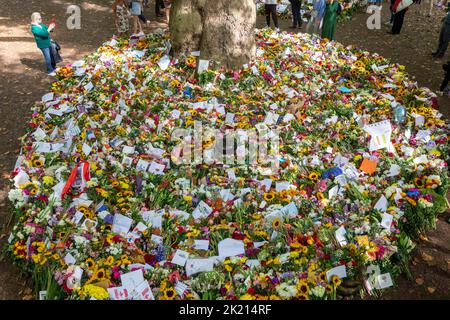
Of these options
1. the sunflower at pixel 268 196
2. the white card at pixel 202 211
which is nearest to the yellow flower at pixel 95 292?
the white card at pixel 202 211

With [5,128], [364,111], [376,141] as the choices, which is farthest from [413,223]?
[5,128]

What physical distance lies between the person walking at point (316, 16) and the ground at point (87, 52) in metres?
1.08

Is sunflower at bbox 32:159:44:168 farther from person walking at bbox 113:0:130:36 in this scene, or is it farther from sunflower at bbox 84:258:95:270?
person walking at bbox 113:0:130:36

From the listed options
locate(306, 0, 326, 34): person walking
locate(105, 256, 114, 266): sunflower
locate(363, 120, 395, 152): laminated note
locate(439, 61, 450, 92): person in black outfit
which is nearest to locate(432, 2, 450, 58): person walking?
locate(439, 61, 450, 92): person in black outfit

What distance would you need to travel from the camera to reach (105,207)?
490 centimetres

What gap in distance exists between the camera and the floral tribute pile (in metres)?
4.16

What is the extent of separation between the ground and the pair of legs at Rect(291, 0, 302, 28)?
1.32 ft

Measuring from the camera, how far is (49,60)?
8719 mm

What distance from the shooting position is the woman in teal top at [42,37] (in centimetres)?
815

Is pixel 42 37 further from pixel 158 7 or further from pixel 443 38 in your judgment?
pixel 443 38

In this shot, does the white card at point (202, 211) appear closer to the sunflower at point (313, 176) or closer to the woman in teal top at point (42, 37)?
the sunflower at point (313, 176)

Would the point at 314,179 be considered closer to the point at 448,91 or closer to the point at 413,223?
the point at 413,223

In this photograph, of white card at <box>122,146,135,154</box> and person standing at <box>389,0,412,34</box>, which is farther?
person standing at <box>389,0,412,34</box>

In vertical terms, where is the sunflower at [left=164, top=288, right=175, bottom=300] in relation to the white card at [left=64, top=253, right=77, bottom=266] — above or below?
below
